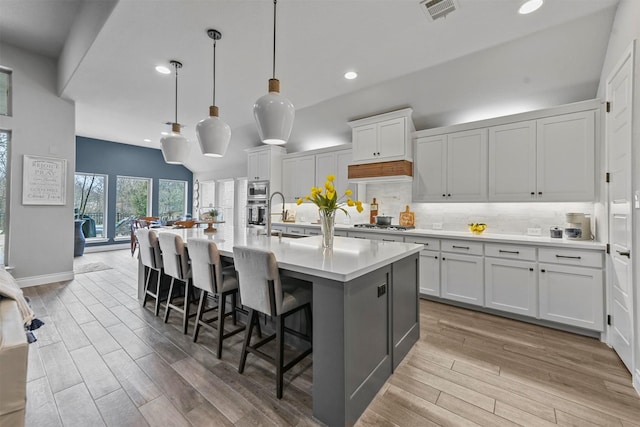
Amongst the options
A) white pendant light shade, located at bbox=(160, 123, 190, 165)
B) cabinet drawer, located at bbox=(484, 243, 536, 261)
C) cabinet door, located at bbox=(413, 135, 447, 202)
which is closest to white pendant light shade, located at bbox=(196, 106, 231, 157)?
white pendant light shade, located at bbox=(160, 123, 190, 165)

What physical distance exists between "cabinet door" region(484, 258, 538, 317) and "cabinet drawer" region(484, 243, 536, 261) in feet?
Result: 0.17

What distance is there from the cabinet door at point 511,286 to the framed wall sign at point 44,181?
6.19 meters

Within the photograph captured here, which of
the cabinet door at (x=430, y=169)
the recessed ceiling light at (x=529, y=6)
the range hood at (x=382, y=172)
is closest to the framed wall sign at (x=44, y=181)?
the range hood at (x=382, y=172)

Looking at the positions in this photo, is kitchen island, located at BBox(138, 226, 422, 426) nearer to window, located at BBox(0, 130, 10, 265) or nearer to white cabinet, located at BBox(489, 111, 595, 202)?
white cabinet, located at BBox(489, 111, 595, 202)

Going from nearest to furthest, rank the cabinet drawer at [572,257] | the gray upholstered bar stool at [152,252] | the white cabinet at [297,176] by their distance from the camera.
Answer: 1. the cabinet drawer at [572,257]
2. the gray upholstered bar stool at [152,252]
3. the white cabinet at [297,176]

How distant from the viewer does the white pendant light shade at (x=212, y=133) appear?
2385mm

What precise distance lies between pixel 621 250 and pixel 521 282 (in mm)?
927

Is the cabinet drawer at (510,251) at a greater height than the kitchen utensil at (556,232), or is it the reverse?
the kitchen utensil at (556,232)

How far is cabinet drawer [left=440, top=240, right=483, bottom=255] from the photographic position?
3.21m

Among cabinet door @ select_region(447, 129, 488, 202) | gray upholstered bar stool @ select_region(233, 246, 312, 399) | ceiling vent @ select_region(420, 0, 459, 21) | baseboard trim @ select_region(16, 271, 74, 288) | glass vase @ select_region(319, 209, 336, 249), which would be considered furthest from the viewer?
baseboard trim @ select_region(16, 271, 74, 288)

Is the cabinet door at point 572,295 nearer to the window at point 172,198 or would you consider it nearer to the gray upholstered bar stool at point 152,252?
the gray upholstered bar stool at point 152,252

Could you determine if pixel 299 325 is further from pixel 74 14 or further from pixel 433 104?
pixel 74 14

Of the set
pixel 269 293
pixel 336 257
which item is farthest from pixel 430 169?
pixel 269 293

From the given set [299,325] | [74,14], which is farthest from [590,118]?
[74,14]
